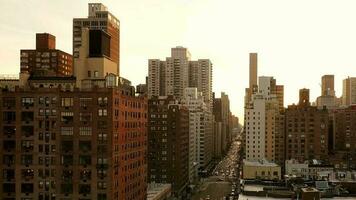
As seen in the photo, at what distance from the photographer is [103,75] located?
103 m

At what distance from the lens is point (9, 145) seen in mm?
94438

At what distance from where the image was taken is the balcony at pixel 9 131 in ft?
310

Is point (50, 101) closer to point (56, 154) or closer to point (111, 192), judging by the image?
point (56, 154)

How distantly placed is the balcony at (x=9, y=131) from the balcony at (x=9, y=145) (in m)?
1.08

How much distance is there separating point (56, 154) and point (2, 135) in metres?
10.4

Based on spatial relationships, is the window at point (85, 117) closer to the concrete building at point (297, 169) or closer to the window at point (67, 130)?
the window at point (67, 130)

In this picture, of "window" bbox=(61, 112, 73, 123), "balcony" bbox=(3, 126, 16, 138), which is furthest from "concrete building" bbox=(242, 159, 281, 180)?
"balcony" bbox=(3, 126, 16, 138)

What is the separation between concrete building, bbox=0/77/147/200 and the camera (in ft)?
305

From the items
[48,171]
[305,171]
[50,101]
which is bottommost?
[305,171]

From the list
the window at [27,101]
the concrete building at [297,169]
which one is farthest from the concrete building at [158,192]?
the window at [27,101]

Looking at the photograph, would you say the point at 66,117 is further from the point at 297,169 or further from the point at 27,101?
the point at 297,169

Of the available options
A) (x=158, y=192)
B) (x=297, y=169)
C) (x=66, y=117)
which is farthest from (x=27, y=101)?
(x=297, y=169)

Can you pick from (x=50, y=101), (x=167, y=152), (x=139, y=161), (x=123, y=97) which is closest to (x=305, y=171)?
(x=167, y=152)

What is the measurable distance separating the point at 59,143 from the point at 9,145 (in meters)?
9.24
